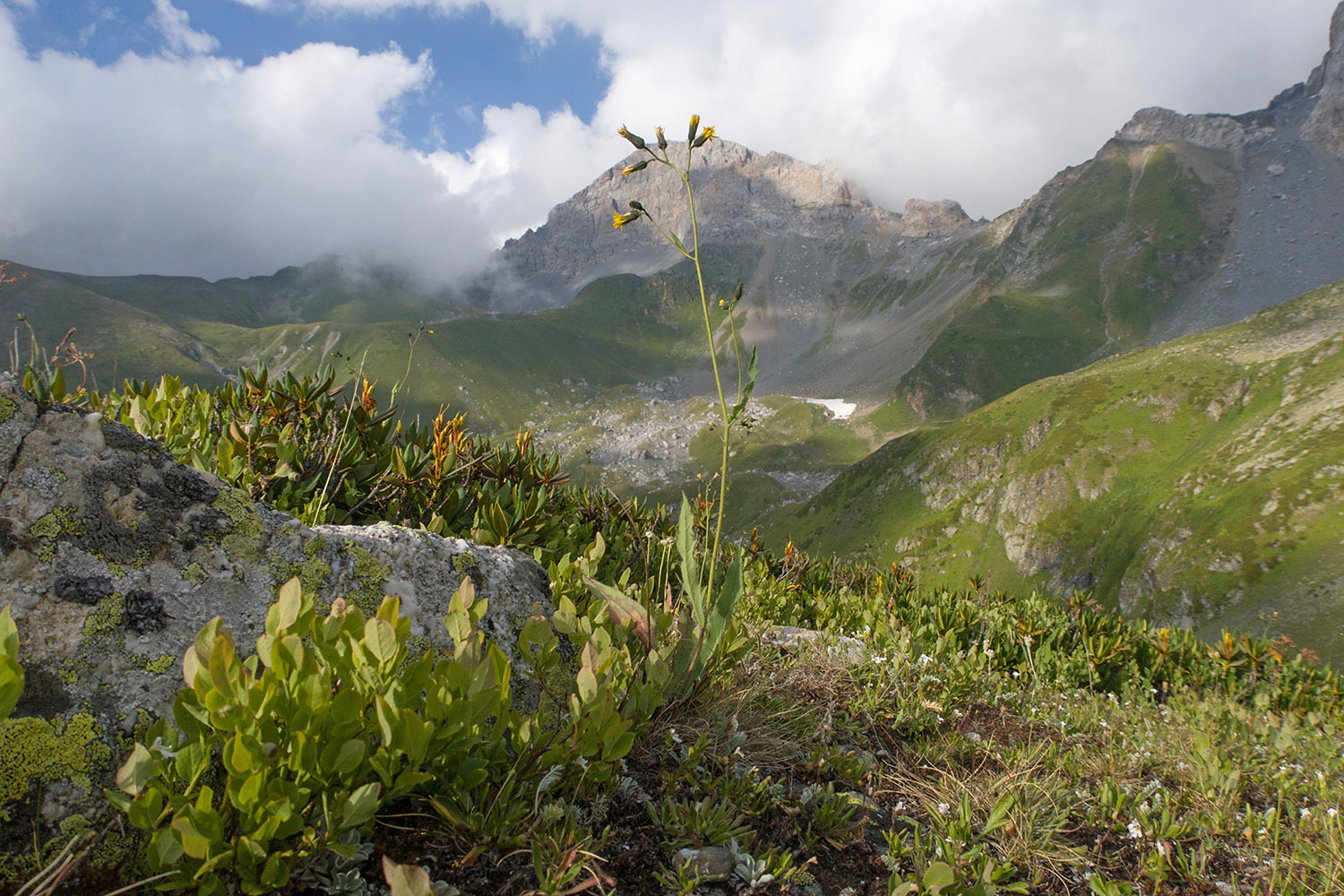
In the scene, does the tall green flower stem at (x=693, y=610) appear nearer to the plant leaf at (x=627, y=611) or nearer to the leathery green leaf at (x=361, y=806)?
the plant leaf at (x=627, y=611)

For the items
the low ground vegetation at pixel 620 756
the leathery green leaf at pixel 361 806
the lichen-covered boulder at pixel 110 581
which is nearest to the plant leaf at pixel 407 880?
the low ground vegetation at pixel 620 756

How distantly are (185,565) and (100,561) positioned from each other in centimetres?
26

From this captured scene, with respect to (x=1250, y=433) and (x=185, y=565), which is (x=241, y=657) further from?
(x=1250, y=433)

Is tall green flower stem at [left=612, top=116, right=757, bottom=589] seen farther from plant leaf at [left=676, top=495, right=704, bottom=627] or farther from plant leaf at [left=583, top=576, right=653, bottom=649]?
plant leaf at [left=583, top=576, right=653, bottom=649]

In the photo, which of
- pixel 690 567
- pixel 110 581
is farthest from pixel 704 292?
pixel 110 581

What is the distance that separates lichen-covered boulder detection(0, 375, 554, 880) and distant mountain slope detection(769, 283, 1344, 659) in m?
73.4

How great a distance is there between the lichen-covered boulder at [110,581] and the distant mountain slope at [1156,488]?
7342 cm

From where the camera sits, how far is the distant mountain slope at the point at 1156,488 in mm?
72625

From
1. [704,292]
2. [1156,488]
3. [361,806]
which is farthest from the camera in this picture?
[1156,488]

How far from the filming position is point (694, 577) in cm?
349

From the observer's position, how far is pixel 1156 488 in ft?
316

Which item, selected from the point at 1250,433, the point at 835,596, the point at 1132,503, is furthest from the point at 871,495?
the point at 835,596

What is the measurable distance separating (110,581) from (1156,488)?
120451mm

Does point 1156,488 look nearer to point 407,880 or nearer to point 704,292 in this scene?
point 704,292
